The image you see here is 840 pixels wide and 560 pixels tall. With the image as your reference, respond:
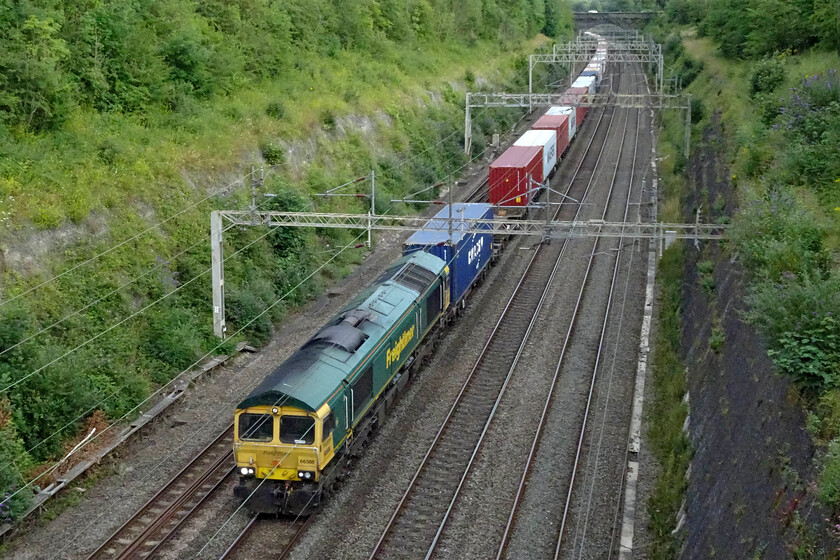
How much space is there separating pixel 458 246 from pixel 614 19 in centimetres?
10341

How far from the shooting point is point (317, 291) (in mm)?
31250

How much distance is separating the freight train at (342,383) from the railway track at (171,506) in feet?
5.60

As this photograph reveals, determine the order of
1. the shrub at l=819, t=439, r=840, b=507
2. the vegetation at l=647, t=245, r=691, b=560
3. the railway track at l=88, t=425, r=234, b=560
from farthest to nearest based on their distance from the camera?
the vegetation at l=647, t=245, r=691, b=560 → the railway track at l=88, t=425, r=234, b=560 → the shrub at l=819, t=439, r=840, b=507

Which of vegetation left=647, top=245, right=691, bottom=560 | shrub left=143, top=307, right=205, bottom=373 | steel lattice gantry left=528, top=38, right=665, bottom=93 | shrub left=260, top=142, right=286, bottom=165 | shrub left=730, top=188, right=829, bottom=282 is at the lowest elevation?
vegetation left=647, top=245, right=691, bottom=560

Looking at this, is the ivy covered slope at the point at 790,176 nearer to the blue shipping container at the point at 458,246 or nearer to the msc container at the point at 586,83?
the blue shipping container at the point at 458,246

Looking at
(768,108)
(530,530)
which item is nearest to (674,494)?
(530,530)

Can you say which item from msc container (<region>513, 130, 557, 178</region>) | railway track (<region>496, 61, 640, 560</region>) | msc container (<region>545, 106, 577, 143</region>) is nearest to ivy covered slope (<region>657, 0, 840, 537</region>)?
railway track (<region>496, 61, 640, 560</region>)

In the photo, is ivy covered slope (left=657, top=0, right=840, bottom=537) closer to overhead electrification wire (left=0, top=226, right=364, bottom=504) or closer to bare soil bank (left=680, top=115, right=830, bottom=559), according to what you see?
Result: bare soil bank (left=680, top=115, right=830, bottom=559)

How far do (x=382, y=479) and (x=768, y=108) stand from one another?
22532mm

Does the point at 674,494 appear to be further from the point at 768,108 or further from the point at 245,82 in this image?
the point at 245,82

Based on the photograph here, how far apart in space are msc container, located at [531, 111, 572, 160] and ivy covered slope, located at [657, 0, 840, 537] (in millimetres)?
7055

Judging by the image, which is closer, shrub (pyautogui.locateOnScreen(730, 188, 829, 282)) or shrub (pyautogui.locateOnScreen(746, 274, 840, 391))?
shrub (pyautogui.locateOnScreen(746, 274, 840, 391))

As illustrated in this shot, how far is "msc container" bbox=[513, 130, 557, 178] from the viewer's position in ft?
144

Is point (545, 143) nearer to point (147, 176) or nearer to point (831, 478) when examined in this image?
point (147, 176)
